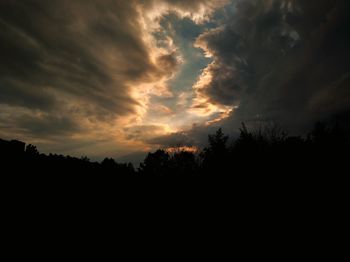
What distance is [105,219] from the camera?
9.36 metres

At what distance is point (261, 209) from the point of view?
12.0 meters

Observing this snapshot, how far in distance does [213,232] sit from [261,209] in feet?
13.5

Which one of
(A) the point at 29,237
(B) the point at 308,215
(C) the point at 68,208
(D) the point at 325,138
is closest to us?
(A) the point at 29,237

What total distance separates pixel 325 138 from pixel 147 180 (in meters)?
32.9

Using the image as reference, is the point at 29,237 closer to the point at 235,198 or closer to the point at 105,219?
the point at 105,219

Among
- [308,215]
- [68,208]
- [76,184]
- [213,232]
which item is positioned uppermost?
[76,184]

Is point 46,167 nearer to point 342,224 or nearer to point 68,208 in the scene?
point 68,208

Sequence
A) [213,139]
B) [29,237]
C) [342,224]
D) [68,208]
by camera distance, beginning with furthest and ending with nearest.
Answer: [213,139], [342,224], [68,208], [29,237]

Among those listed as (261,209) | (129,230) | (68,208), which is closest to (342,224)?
(261,209)

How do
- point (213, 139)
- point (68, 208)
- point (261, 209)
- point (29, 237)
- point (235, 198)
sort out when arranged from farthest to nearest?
point (213, 139), point (235, 198), point (261, 209), point (68, 208), point (29, 237)

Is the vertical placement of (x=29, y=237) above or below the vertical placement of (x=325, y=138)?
below

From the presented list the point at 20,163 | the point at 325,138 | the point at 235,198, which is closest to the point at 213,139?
the point at 325,138

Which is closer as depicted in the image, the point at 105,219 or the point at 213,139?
the point at 105,219

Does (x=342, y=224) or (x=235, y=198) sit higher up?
(x=235, y=198)
